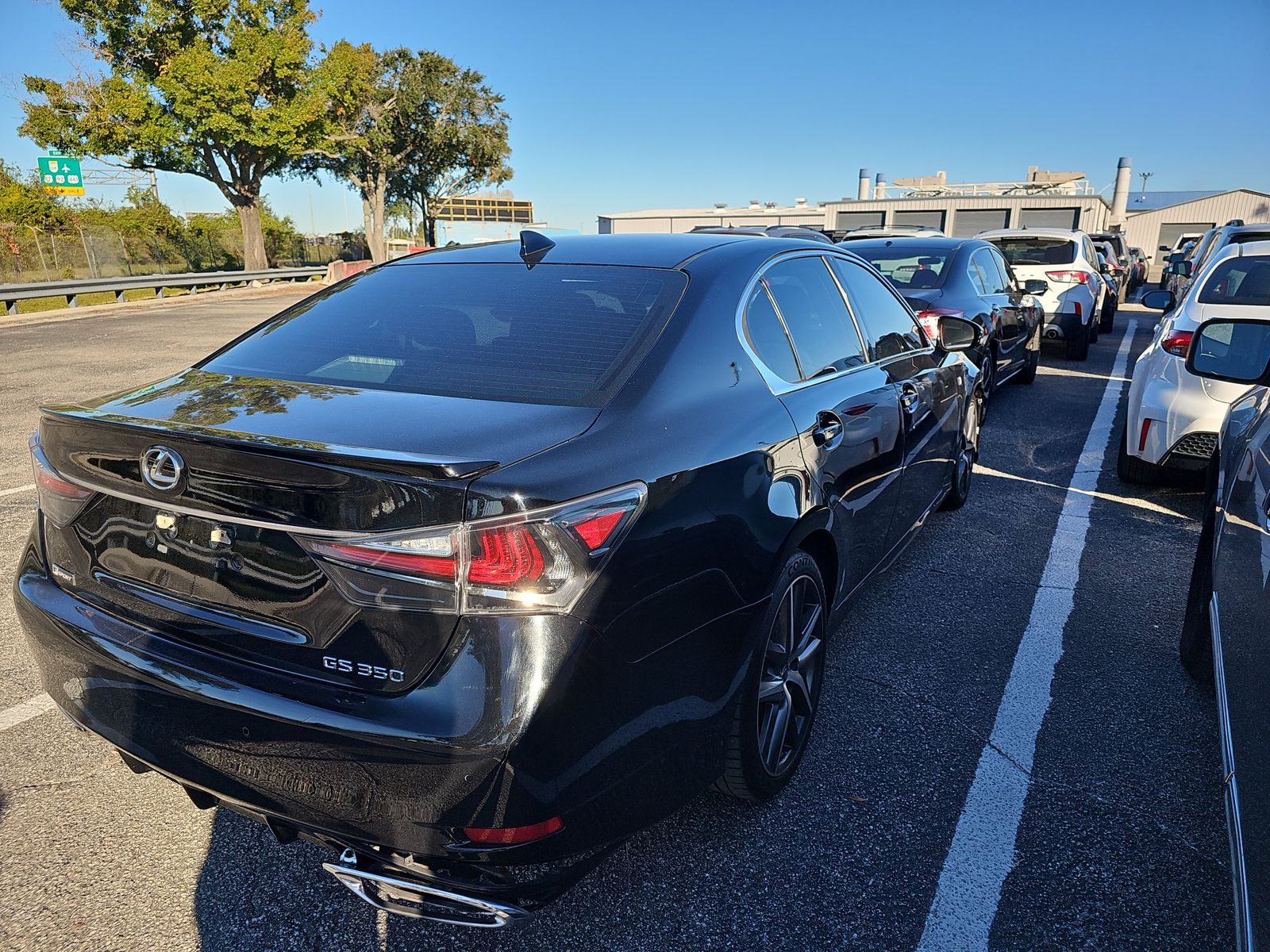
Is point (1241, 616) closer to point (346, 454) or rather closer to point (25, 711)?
point (346, 454)

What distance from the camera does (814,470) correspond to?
8.84 feet

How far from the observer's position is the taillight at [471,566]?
169 cm

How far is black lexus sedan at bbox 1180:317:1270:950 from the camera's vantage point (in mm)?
1736

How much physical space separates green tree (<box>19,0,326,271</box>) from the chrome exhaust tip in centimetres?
3393

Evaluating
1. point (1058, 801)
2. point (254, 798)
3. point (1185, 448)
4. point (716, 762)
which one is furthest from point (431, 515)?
point (1185, 448)

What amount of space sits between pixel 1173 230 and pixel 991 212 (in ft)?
62.7

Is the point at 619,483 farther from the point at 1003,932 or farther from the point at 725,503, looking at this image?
the point at 1003,932

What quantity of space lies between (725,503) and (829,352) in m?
1.21

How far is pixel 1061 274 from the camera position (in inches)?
464

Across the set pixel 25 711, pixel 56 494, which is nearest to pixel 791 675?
pixel 56 494

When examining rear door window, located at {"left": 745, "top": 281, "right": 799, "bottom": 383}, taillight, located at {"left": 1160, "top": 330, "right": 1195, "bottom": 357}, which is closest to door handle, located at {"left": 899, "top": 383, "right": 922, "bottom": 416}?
rear door window, located at {"left": 745, "top": 281, "right": 799, "bottom": 383}

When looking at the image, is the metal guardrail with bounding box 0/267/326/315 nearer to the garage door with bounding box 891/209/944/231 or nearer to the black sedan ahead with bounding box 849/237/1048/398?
the black sedan ahead with bounding box 849/237/1048/398

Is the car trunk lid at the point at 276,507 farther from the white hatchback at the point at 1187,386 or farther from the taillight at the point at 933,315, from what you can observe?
the taillight at the point at 933,315

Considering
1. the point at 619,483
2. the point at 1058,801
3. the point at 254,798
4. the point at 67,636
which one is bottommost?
the point at 1058,801
